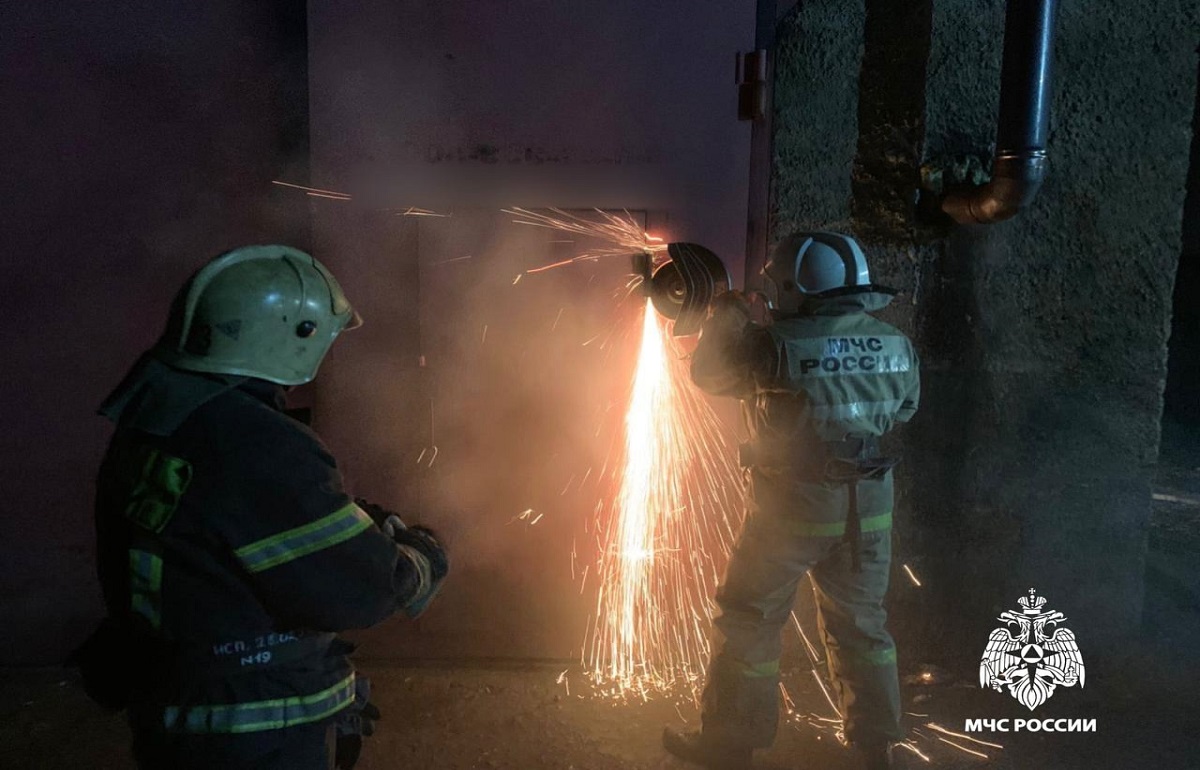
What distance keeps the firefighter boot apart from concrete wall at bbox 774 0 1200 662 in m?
1.50

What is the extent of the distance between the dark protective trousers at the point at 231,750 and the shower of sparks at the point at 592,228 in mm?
2697

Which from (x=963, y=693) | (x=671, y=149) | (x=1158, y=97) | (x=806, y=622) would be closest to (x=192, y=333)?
(x=671, y=149)

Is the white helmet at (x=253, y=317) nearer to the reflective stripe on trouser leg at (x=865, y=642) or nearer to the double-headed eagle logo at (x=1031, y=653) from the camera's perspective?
the reflective stripe on trouser leg at (x=865, y=642)

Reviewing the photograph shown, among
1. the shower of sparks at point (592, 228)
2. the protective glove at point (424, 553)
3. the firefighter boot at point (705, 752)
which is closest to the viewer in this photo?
the protective glove at point (424, 553)

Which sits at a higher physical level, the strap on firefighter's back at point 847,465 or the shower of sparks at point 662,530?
the strap on firefighter's back at point 847,465

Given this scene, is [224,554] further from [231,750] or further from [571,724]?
[571,724]

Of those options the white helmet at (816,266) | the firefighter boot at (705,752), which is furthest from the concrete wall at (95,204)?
the firefighter boot at (705,752)

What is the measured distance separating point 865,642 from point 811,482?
0.83 m

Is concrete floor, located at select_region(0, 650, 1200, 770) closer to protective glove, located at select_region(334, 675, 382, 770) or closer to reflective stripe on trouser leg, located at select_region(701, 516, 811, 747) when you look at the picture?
reflective stripe on trouser leg, located at select_region(701, 516, 811, 747)

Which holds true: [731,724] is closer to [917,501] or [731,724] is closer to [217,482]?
[917,501]

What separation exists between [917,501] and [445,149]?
3404 mm

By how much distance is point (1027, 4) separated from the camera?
3758mm

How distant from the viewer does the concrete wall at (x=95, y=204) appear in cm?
404

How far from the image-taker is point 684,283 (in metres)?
3.63
